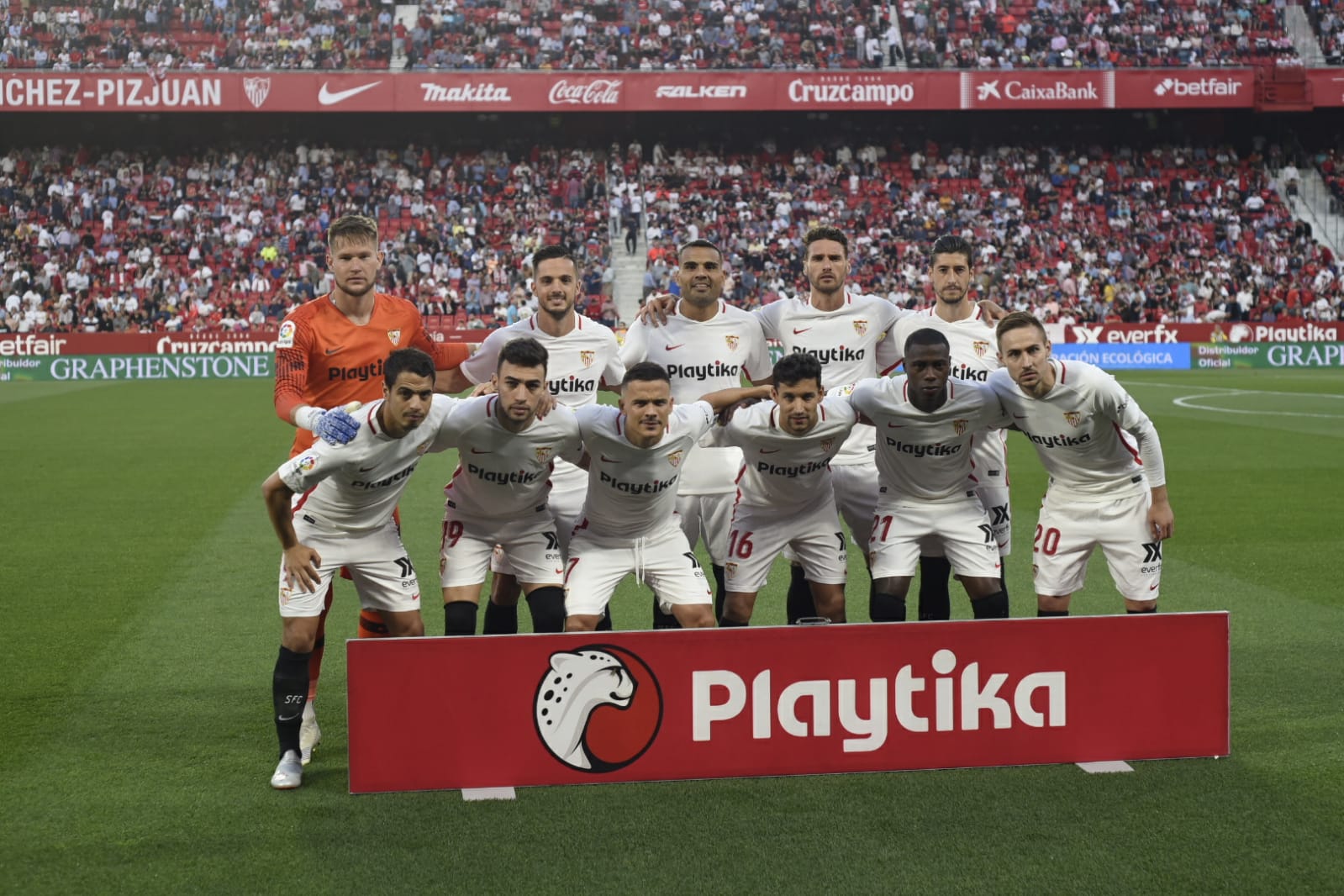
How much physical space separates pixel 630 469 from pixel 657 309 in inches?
47.3

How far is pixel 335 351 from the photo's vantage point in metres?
6.16

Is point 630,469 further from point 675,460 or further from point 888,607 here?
point 888,607

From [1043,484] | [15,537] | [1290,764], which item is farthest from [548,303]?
[1043,484]

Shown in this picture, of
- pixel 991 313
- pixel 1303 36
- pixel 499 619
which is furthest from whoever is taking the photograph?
pixel 1303 36

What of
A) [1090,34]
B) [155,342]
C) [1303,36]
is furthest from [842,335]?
[1303,36]

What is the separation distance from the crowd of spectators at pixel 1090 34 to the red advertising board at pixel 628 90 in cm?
107

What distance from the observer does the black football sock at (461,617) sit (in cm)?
590

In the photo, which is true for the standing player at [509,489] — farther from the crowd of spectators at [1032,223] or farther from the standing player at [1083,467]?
the crowd of spectators at [1032,223]

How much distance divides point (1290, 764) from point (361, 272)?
4412 millimetres

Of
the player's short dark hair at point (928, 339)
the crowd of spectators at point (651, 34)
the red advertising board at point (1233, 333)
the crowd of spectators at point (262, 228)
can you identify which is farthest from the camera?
the crowd of spectators at point (651, 34)

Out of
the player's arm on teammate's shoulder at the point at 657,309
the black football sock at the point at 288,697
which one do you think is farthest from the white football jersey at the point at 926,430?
the black football sock at the point at 288,697

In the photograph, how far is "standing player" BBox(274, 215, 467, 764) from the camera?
5988 millimetres

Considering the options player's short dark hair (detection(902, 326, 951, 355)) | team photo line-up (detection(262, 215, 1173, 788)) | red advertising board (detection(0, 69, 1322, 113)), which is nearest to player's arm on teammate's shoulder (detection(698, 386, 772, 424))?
team photo line-up (detection(262, 215, 1173, 788))

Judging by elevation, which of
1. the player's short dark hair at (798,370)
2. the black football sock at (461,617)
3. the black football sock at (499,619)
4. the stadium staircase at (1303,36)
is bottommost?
the black football sock at (499,619)
